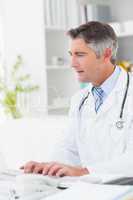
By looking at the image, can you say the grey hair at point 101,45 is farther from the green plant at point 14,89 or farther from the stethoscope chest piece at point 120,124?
the green plant at point 14,89

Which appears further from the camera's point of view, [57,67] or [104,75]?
[57,67]

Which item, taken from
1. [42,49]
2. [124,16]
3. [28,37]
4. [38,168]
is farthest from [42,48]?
[38,168]

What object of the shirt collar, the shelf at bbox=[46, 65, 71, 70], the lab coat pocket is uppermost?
the shirt collar

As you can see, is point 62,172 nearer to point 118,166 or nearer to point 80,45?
→ point 118,166

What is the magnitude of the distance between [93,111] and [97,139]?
13 centimetres

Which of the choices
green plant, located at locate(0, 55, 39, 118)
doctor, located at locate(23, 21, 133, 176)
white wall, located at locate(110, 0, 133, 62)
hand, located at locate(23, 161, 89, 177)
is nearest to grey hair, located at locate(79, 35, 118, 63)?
doctor, located at locate(23, 21, 133, 176)

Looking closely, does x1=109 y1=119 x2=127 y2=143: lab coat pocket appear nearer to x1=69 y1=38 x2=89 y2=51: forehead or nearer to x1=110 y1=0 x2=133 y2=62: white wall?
x1=69 y1=38 x2=89 y2=51: forehead

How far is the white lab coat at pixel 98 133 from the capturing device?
6.30ft

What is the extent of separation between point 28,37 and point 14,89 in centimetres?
55

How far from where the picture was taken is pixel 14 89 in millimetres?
4430

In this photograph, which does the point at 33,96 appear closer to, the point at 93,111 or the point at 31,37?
the point at 31,37

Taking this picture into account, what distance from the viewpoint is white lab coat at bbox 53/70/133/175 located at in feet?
6.30

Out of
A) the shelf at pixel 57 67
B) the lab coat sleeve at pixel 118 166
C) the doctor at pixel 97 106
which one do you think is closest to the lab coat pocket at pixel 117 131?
the doctor at pixel 97 106

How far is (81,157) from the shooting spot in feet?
6.75
